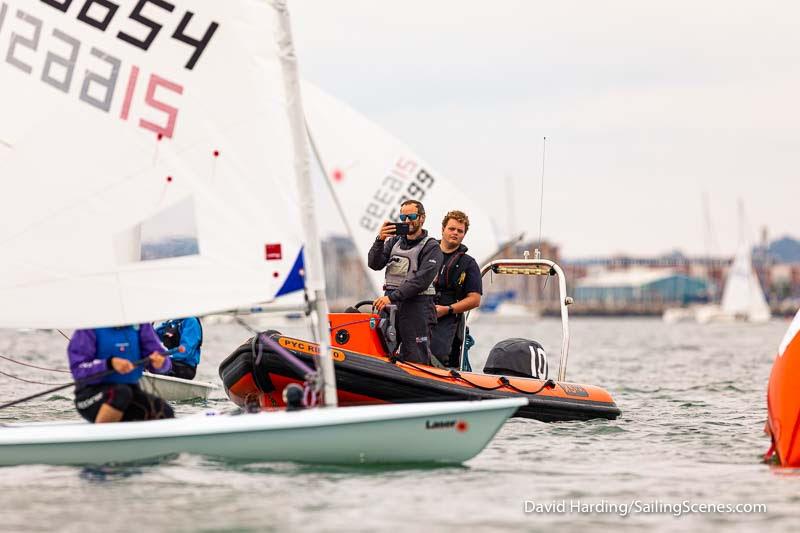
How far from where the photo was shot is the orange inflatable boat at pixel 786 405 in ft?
29.3

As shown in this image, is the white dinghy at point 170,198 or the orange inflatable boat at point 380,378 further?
the orange inflatable boat at point 380,378

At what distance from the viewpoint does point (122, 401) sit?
8.51m

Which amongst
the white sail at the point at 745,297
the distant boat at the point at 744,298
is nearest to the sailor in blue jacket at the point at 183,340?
the distant boat at the point at 744,298

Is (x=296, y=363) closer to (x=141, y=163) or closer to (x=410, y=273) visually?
(x=410, y=273)

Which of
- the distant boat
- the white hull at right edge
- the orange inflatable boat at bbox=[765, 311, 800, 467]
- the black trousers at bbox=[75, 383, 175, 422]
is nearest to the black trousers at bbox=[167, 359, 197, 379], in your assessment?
the black trousers at bbox=[75, 383, 175, 422]

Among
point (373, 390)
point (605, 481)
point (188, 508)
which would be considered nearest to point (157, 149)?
point (188, 508)

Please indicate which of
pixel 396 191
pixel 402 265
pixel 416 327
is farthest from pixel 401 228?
pixel 396 191

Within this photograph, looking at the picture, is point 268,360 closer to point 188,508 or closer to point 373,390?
point 373,390

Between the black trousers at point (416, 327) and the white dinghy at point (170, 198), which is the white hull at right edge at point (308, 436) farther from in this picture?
the black trousers at point (416, 327)

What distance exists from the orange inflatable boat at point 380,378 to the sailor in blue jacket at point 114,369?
1.17 meters

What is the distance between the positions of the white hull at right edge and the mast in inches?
23.3

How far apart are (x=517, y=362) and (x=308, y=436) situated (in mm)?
4081

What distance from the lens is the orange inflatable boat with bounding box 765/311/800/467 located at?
29.3ft

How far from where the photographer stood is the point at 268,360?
33.8 ft
